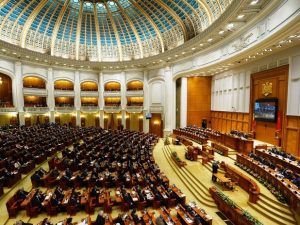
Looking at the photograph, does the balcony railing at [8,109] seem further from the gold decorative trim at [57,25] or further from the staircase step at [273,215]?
the staircase step at [273,215]

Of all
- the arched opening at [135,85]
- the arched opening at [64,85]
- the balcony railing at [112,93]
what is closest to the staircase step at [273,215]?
the arched opening at [135,85]

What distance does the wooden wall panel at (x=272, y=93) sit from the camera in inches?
444

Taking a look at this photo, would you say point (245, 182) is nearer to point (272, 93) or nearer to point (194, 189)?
point (194, 189)

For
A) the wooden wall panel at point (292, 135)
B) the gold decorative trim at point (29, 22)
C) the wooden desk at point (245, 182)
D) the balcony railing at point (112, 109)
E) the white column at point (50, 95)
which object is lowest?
the wooden desk at point (245, 182)

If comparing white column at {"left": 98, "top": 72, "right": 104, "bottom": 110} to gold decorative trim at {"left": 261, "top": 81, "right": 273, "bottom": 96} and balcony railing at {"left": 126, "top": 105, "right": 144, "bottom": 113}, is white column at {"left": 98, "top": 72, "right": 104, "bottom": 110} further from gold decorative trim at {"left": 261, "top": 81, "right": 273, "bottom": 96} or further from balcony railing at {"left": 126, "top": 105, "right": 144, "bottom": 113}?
gold decorative trim at {"left": 261, "top": 81, "right": 273, "bottom": 96}

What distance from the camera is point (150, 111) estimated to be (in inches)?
874

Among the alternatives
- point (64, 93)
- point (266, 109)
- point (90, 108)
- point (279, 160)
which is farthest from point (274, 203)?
point (64, 93)

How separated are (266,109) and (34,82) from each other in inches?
928

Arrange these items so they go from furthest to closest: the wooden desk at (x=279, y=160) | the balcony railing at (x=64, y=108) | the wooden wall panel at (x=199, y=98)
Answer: the balcony railing at (x=64, y=108)
the wooden wall panel at (x=199, y=98)
the wooden desk at (x=279, y=160)

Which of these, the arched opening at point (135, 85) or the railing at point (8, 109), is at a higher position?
the arched opening at point (135, 85)

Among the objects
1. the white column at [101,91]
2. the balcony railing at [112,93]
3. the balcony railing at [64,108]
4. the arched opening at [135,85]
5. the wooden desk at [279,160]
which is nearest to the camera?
the wooden desk at [279,160]

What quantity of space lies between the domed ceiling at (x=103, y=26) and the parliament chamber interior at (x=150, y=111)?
4.5 inches

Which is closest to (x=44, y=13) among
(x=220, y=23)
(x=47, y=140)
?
(x=47, y=140)

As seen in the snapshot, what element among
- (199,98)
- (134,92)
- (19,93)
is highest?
(134,92)
